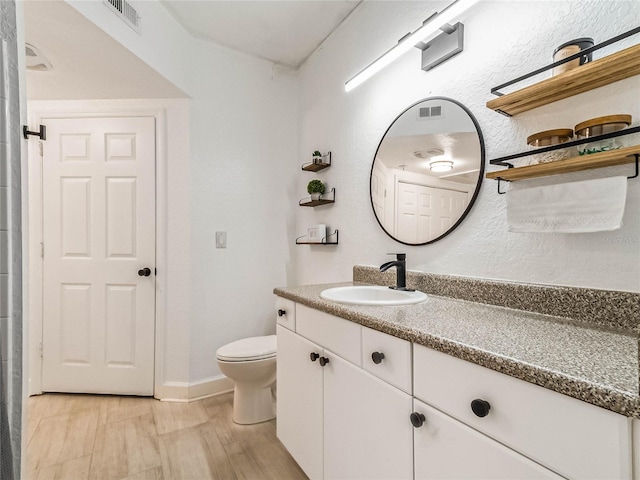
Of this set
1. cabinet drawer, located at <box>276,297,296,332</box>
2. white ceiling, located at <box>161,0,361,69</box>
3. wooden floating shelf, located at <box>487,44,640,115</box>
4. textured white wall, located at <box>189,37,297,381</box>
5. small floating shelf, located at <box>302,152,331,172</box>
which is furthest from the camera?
textured white wall, located at <box>189,37,297,381</box>

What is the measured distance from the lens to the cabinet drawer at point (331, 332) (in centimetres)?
113

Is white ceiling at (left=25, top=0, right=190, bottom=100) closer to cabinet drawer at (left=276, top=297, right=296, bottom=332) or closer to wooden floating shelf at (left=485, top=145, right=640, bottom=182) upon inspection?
cabinet drawer at (left=276, top=297, right=296, bottom=332)

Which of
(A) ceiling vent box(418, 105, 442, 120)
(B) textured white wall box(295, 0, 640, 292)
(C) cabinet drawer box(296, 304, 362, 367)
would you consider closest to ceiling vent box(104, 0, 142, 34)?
(B) textured white wall box(295, 0, 640, 292)

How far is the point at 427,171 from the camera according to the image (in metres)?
1.54

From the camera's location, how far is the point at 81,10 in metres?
1.42

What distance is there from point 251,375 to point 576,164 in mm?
1827

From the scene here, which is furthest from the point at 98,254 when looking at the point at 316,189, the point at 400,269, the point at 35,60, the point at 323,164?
the point at 400,269

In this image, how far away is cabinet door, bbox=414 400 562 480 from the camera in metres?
0.65

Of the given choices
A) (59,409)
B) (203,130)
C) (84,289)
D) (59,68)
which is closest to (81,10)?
(59,68)

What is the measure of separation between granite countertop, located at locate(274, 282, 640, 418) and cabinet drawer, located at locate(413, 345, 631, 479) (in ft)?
0.09

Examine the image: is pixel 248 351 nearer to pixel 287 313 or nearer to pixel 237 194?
pixel 287 313

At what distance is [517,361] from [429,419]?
33 centimetres

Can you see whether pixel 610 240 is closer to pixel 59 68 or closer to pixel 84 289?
pixel 59 68

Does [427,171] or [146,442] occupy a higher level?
[427,171]
